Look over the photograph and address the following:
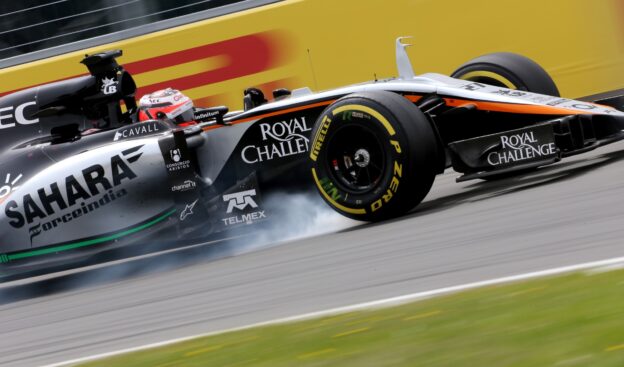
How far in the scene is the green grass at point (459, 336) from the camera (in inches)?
147

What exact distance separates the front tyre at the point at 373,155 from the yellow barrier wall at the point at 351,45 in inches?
116

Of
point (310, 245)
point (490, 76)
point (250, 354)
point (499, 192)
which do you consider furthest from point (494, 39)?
point (250, 354)

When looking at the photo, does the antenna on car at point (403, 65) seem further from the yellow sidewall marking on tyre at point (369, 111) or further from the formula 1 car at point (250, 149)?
the yellow sidewall marking on tyre at point (369, 111)

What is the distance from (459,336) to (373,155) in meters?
3.08

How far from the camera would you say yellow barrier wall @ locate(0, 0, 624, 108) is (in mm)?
9703

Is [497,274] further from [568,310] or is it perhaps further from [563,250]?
[568,310]

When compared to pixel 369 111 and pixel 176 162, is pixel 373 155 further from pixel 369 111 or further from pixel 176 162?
pixel 176 162

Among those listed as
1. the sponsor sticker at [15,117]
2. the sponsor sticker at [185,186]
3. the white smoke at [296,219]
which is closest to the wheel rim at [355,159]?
the white smoke at [296,219]

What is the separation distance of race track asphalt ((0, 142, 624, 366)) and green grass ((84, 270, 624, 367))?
1.44ft

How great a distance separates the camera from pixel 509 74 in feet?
26.4

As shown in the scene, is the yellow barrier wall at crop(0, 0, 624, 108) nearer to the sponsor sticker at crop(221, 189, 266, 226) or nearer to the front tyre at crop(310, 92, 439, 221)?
the sponsor sticker at crop(221, 189, 266, 226)

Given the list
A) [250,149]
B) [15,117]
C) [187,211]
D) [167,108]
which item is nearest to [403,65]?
[250,149]

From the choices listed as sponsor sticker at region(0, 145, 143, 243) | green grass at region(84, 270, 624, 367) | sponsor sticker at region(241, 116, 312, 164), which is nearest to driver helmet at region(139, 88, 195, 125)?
sponsor sticker at region(0, 145, 143, 243)

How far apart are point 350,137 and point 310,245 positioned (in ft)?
2.65
